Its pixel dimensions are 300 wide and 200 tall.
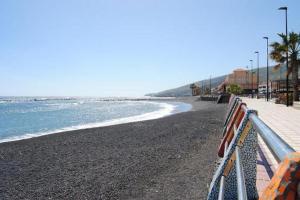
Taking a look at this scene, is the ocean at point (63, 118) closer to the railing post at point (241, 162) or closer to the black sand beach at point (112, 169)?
the black sand beach at point (112, 169)

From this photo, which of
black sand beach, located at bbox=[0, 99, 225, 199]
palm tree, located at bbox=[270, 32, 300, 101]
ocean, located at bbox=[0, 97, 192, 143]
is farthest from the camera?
palm tree, located at bbox=[270, 32, 300, 101]

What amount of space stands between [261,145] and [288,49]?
33224mm

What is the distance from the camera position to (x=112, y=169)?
8.48 meters

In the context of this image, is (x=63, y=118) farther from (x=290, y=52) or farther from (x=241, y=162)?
(x=241, y=162)

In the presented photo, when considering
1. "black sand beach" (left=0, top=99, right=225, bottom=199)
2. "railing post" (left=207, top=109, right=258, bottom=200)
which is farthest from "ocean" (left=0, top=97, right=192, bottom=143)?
"railing post" (left=207, top=109, right=258, bottom=200)

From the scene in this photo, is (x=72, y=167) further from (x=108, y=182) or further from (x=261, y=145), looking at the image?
(x=261, y=145)

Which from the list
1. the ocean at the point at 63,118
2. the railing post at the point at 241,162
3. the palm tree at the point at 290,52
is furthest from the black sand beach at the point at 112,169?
the palm tree at the point at 290,52

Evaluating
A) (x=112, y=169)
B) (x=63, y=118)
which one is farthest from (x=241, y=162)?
(x=63, y=118)

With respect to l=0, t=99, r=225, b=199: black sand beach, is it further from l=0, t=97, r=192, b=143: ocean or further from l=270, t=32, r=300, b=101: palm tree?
l=270, t=32, r=300, b=101: palm tree

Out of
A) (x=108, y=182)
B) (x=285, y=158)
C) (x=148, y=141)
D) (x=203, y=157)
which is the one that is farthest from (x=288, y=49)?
(x=285, y=158)

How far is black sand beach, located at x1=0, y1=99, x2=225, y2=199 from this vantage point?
6.53 metres

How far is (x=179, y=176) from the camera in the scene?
23.9 feet

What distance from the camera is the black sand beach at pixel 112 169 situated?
257 inches

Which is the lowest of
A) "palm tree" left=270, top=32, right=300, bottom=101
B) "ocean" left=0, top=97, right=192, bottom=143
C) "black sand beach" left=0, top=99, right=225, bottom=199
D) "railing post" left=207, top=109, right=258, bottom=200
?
"ocean" left=0, top=97, right=192, bottom=143
